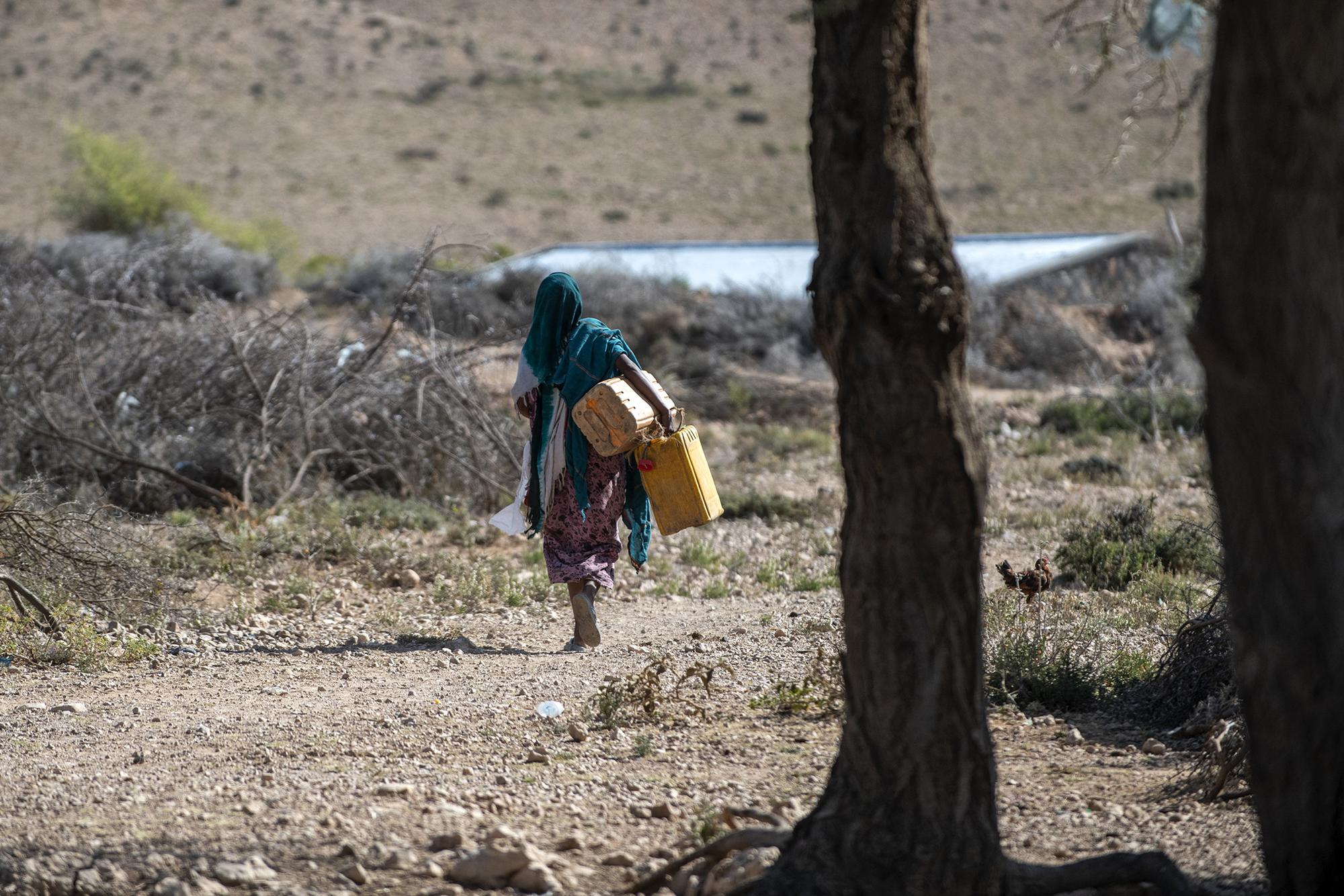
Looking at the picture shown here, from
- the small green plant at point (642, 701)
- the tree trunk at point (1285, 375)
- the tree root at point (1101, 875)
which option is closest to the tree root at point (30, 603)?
the small green plant at point (642, 701)

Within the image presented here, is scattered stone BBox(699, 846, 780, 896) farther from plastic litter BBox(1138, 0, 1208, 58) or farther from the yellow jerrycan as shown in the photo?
plastic litter BBox(1138, 0, 1208, 58)

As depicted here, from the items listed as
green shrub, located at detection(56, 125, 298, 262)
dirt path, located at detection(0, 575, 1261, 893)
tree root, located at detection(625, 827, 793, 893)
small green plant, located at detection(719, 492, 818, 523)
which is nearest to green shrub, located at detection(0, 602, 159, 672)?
dirt path, located at detection(0, 575, 1261, 893)

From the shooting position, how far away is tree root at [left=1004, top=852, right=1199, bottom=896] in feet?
8.38

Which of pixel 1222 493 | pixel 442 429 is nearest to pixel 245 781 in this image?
pixel 1222 493

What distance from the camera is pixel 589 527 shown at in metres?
5.55

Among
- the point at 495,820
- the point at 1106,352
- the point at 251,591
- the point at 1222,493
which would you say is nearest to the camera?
the point at 1222,493

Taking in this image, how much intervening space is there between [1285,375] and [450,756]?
259cm

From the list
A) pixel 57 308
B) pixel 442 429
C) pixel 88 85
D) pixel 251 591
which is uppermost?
pixel 88 85

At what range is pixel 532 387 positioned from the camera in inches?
218

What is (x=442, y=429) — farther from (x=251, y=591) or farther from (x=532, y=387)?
(x=532, y=387)

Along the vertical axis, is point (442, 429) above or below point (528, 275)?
below

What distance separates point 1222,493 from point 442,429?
6566mm

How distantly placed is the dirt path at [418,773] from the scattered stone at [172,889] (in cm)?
4

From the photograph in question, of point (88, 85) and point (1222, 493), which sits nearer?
point (1222, 493)
